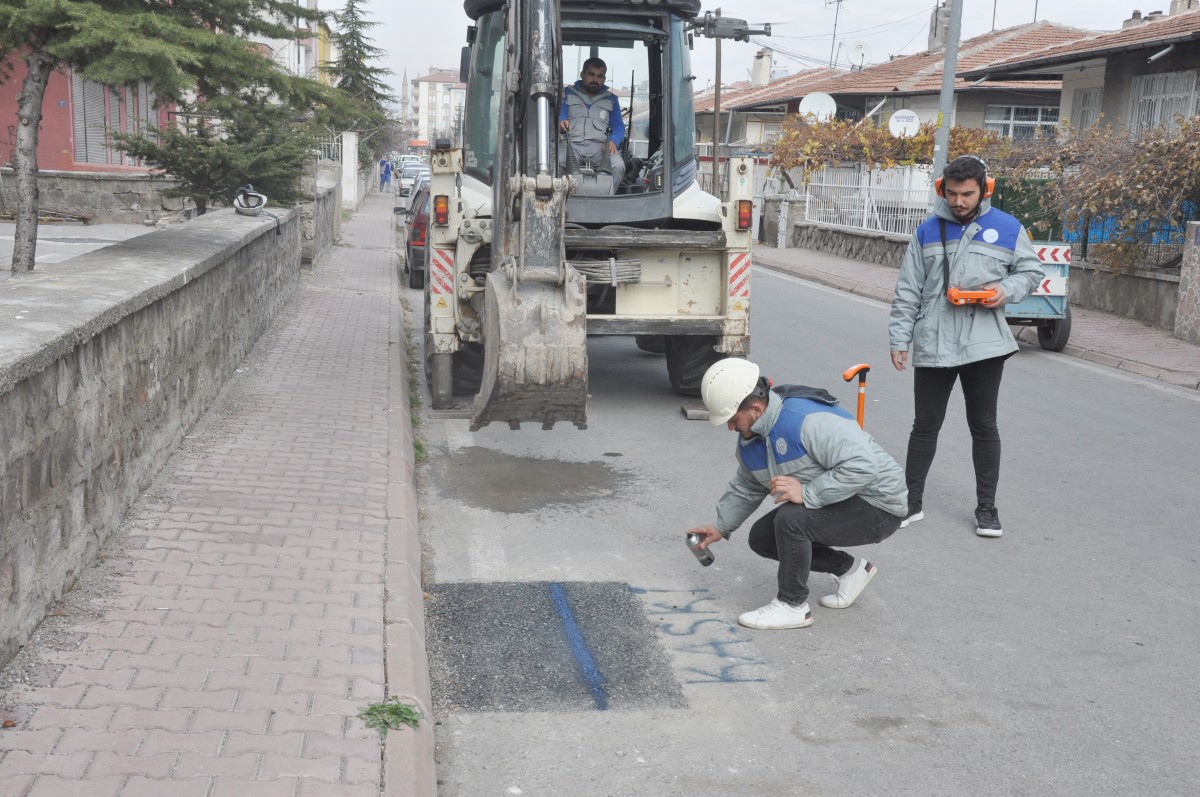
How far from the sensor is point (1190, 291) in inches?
547

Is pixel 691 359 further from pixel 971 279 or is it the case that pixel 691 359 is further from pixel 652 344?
pixel 971 279

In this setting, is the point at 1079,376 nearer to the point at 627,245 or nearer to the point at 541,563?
the point at 627,245

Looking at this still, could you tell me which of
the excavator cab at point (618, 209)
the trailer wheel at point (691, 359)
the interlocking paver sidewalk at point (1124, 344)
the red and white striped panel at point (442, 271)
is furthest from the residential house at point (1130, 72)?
the red and white striped panel at point (442, 271)

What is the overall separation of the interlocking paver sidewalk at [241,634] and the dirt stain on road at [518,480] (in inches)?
14.8

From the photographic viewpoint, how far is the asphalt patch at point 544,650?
442cm

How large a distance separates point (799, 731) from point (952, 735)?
20.8 inches

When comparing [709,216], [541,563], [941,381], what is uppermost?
[709,216]

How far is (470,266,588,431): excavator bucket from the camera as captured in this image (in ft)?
20.3

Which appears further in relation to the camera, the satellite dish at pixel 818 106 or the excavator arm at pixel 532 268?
the satellite dish at pixel 818 106

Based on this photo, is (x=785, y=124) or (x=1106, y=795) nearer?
(x=1106, y=795)

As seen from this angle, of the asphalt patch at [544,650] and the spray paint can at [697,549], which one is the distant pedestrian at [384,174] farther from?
the spray paint can at [697,549]

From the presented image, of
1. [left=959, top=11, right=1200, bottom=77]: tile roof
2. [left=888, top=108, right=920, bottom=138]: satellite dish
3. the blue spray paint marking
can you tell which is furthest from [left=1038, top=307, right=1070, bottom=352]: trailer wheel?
[left=888, top=108, right=920, bottom=138]: satellite dish

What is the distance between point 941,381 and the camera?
257 inches

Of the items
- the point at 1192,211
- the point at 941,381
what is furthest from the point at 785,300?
the point at 941,381
